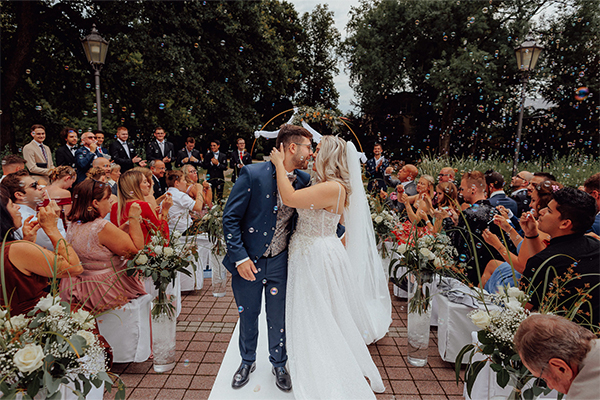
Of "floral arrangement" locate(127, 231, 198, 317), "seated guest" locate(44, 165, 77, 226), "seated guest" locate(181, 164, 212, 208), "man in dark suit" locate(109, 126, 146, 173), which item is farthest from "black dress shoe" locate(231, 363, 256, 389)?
"man in dark suit" locate(109, 126, 146, 173)

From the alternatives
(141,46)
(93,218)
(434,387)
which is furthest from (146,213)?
(141,46)

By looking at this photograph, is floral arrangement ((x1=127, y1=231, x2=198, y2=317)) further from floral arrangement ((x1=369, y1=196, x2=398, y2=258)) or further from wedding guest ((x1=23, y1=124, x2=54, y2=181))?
wedding guest ((x1=23, y1=124, x2=54, y2=181))

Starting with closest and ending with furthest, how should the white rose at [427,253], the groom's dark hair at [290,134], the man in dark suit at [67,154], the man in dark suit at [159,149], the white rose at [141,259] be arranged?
the groom's dark hair at [290,134] < the white rose at [141,259] < the white rose at [427,253] < the man in dark suit at [67,154] < the man in dark suit at [159,149]

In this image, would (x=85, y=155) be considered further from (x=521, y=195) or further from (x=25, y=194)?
(x=521, y=195)

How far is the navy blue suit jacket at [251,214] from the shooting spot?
2.51 metres

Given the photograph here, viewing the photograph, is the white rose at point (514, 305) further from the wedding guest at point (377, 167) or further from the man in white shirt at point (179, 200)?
the wedding guest at point (377, 167)

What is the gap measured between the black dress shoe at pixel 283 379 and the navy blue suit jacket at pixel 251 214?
902 millimetres

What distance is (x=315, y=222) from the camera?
9.20 feet

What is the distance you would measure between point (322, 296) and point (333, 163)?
41.8 inches

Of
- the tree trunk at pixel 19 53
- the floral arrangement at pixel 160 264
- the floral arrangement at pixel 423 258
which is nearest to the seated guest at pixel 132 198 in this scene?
the floral arrangement at pixel 160 264

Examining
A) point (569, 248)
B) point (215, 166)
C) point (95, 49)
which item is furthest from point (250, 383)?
point (95, 49)

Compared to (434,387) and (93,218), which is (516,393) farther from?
(93,218)

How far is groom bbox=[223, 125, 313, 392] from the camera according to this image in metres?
2.53

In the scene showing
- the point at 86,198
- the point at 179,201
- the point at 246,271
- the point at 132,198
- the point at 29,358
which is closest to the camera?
the point at 29,358
